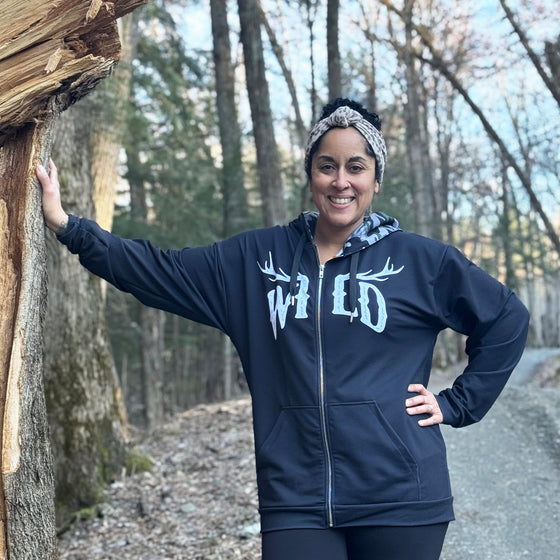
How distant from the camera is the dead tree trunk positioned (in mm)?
2910

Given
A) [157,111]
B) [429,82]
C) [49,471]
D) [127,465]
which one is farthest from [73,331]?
[429,82]

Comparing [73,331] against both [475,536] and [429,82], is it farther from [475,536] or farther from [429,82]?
[429,82]

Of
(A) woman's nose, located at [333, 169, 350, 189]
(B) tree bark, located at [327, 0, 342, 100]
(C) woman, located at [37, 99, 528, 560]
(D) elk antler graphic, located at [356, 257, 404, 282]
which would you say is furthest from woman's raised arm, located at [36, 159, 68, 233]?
(B) tree bark, located at [327, 0, 342, 100]

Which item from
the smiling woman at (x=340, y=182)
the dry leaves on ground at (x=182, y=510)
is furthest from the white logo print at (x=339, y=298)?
the dry leaves on ground at (x=182, y=510)

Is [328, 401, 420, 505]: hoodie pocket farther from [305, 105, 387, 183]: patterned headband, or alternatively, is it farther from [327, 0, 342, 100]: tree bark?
[327, 0, 342, 100]: tree bark

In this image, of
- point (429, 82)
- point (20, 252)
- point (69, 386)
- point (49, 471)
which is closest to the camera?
point (20, 252)

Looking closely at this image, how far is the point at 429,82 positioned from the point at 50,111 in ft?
79.2

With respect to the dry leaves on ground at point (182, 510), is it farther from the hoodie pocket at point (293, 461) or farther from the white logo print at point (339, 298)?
the white logo print at point (339, 298)

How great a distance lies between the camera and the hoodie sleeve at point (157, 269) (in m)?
3.11

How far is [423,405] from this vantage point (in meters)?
2.84

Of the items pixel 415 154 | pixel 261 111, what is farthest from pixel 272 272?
pixel 415 154

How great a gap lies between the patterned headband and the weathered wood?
3.14ft

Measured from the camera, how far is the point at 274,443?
2.80 meters

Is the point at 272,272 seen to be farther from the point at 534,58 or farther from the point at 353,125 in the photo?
the point at 534,58
